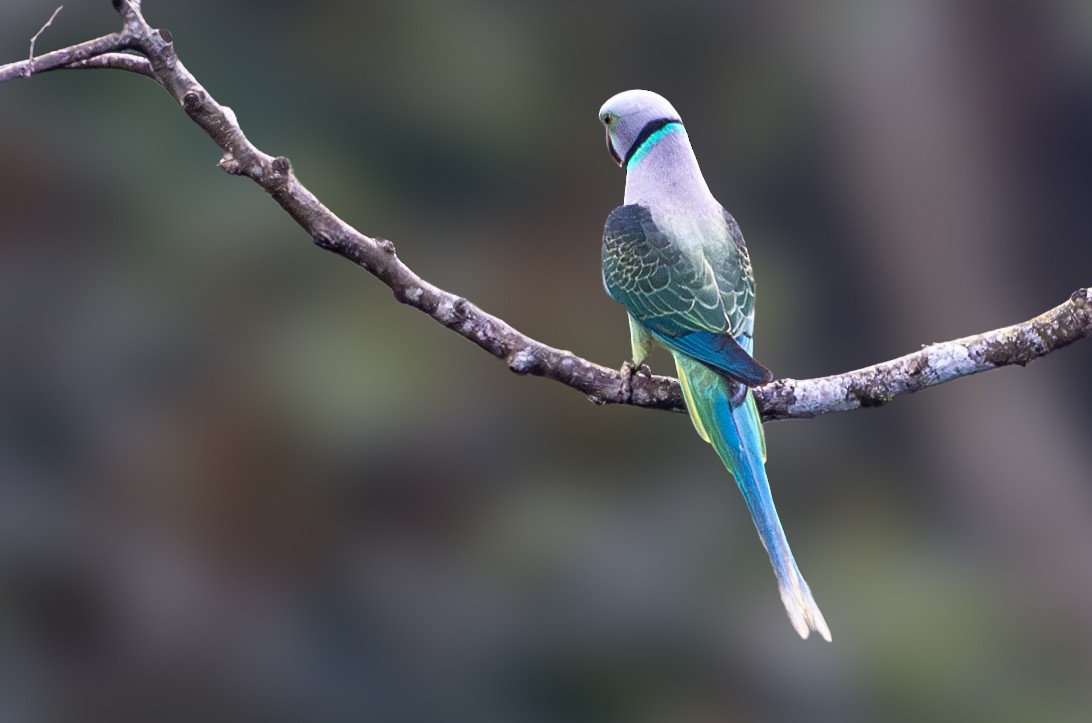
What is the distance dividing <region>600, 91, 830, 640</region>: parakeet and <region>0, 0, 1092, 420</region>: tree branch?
8 centimetres

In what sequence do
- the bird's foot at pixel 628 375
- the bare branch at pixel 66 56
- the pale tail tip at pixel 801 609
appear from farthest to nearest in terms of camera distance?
the bird's foot at pixel 628 375 < the pale tail tip at pixel 801 609 < the bare branch at pixel 66 56

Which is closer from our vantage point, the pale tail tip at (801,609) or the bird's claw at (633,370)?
the pale tail tip at (801,609)

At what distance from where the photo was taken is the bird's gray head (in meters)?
1.61

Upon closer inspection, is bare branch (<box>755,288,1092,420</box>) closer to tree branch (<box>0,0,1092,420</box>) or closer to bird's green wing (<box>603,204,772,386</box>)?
tree branch (<box>0,0,1092,420</box>)

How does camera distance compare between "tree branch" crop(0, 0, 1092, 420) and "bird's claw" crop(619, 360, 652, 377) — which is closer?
"tree branch" crop(0, 0, 1092, 420)

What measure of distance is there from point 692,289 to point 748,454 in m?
0.25

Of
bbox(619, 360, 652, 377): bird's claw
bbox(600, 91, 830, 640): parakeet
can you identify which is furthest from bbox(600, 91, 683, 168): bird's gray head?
bbox(619, 360, 652, 377): bird's claw

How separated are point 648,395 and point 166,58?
2.54 feet

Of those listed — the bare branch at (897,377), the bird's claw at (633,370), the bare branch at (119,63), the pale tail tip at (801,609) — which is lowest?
the pale tail tip at (801,609)

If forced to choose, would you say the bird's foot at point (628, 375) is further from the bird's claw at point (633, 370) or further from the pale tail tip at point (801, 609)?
the pale tail tip at point (801, 609)

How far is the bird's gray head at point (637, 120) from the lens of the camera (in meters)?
1.61

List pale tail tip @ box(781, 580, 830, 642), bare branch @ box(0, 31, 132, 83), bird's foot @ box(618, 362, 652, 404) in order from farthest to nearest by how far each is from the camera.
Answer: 1. bird's foot @ box(618, 362, 652, 404)
2. pale tail tip @ box(781, 580, 830, 642)
3. bare branch @ box(0, 31, 132, 83)

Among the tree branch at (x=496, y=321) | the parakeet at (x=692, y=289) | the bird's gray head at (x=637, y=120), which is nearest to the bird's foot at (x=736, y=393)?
the parakeet at (x=692, y=289)

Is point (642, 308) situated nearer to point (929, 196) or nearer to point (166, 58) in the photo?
point (166, 58)
